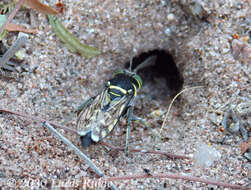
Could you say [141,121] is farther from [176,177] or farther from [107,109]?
[176,177]

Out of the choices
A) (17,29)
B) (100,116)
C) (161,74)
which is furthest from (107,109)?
(161,74)

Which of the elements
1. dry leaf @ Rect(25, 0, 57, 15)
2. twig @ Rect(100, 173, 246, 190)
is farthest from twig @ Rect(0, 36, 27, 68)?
twig @ Rect(100, 173, 246, 190)

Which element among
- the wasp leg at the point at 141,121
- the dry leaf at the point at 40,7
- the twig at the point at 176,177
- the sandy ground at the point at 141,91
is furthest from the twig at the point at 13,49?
the twig at the point at 176,177

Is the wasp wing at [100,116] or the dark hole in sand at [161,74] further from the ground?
the dark hole in sand at [161,74]

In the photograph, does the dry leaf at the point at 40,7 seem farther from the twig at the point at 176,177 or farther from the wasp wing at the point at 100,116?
the twig at the point at 176,177

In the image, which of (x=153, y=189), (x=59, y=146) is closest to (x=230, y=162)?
(x=153, y=189)

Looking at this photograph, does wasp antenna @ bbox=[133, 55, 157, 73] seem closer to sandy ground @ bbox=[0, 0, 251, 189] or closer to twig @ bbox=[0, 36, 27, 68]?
sandy ground @ bbox=[0, 0, 251, 189]
